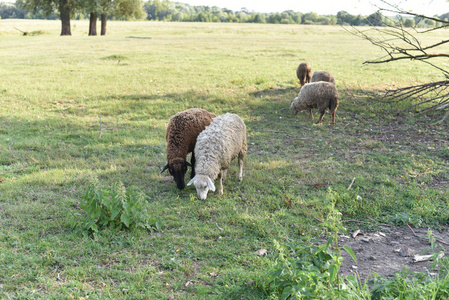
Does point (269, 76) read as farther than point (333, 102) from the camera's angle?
Yes

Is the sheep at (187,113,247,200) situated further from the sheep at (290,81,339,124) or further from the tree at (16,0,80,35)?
the tree at (16,0,80,35)

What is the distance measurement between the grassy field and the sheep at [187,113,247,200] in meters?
0.32

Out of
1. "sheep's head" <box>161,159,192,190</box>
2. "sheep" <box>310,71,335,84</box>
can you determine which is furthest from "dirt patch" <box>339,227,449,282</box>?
"sheep" <box>310,71,335,84</box>

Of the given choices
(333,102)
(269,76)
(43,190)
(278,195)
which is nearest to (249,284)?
(278,195)

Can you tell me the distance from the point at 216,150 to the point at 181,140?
90 cm

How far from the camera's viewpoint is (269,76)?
16.4m

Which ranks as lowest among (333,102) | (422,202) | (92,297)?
(92,297)

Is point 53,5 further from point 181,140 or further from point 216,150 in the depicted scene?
point 216,150

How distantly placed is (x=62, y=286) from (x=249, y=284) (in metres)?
2.16

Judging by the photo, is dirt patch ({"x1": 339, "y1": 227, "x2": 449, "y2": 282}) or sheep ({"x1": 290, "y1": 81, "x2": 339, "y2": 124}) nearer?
dirt patch ({"x1": 339, "y1": 227, "x2": 449, "y2": 282})

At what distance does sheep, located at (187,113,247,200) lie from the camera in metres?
6.32

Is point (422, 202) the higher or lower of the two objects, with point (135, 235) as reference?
higher

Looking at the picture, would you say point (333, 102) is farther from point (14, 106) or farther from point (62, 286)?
point (14, 106)

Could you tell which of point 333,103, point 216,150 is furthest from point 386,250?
point 333,103
